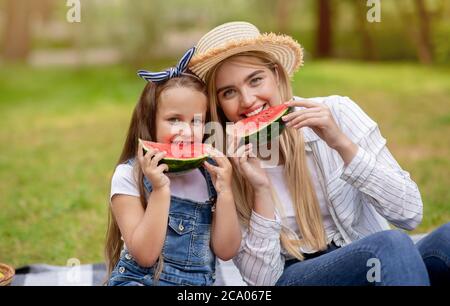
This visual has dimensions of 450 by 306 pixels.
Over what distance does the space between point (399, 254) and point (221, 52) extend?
3.72 ft

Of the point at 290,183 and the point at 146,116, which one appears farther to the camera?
the point at 290,183

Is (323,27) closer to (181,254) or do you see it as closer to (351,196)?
(351,196)

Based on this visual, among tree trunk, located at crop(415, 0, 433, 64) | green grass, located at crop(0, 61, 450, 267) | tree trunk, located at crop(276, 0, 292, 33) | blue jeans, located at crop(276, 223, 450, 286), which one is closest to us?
blue jeans, located at crop(276, 223, 450, 286)

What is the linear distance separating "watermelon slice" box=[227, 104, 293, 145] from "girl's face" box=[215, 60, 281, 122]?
0.18 ft

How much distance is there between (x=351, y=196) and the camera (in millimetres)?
3346

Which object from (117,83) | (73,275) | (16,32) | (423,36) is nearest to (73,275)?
(73,275)

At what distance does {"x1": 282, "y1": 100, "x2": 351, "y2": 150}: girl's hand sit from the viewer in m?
3.02

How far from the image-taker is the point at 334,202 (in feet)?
10.8

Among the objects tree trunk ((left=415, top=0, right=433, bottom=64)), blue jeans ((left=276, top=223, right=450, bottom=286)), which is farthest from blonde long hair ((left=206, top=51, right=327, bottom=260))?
tree trunk ((left=415, top=0, right=433, bottom=64))

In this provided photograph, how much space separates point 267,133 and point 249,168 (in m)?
0.17

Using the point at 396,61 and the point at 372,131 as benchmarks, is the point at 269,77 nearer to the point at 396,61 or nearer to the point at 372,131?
the point at 372,131

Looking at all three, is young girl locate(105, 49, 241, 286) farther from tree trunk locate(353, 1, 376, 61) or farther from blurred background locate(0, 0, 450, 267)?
tree trunk locate(353, 1, 376, 61)

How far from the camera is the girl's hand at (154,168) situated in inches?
114

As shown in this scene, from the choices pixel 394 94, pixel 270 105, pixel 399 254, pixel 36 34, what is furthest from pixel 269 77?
pixel 36 34
